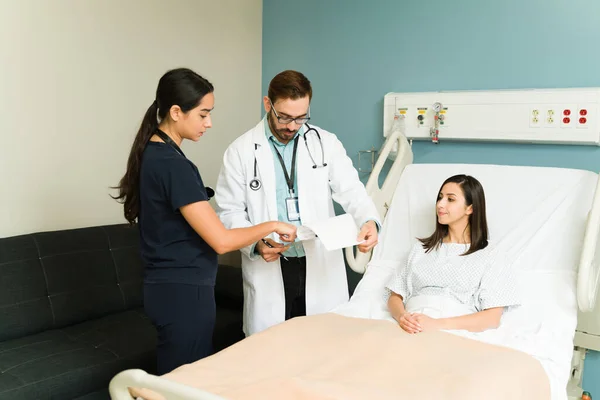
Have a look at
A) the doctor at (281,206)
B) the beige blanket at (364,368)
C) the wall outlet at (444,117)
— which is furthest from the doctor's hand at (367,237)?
the wall outlet at (444,117)

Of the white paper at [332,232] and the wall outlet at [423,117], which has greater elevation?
the wall outlet at [423,117]

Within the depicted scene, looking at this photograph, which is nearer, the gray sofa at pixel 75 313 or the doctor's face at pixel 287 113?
the doctor's face at pixel 287 113

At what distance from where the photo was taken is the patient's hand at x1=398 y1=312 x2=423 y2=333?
78.1 inches

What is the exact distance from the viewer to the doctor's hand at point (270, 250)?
2.17 m

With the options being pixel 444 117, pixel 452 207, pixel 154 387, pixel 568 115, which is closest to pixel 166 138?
pixel 154 387

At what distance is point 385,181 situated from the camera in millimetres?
2998

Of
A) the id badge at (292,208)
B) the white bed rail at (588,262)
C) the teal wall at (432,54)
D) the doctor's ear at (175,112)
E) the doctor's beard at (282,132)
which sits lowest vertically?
the white bed rail at (588,262)

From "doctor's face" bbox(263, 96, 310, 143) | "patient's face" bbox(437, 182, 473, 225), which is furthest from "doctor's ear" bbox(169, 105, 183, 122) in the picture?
"patient's face" bbox(437, 182, 473, 225)

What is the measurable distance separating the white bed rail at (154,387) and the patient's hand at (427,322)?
98 centimetres

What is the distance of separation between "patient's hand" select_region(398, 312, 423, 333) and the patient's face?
19.5 inches

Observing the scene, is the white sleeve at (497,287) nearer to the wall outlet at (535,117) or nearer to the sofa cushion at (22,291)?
the wall outlet at (535,117)

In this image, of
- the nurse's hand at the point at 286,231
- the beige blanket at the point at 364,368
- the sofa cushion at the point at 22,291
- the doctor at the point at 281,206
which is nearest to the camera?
the beige blanket at the point at 364,368

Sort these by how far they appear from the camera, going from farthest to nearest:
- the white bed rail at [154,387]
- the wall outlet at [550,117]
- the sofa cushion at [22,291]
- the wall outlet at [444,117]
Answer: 1. the wall outlet at [444,117]
2. the wall outlet at [550,117]
3. the sofa cushion at [22,291]
4. the white bed rail at [154,387]

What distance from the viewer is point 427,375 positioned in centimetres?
161
